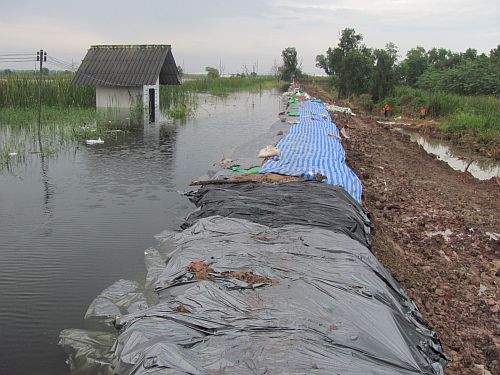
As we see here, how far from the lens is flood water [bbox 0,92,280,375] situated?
3.62 metres

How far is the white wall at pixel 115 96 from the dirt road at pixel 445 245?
1046 cm

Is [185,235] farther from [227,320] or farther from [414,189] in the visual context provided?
[414,189]

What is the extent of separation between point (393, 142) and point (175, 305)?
36.8ft

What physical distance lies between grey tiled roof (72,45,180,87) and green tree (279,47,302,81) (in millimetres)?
37054

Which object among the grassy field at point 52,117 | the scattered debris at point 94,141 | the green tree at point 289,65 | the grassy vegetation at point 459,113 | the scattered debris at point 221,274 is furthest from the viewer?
the green tree at point 289,65

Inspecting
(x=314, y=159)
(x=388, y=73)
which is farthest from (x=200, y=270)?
(x=388, y=73)

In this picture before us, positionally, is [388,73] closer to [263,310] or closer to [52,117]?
[52,117]

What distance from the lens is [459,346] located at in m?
3.48

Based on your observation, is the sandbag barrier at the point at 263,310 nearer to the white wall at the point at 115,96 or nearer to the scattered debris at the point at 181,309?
the scattered debris at the point at 181,309

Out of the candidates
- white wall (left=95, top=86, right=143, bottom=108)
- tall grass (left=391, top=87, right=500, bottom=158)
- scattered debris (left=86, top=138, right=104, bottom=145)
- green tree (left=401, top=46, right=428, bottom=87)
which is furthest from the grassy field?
green tree (left=401, top=46, right=428, bottom=87)

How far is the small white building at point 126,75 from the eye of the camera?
17.4 m

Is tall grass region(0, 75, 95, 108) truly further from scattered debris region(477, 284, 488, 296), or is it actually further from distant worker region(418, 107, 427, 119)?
scattered debris region(477, 284, 488, 296)

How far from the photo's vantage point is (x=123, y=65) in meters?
18.1

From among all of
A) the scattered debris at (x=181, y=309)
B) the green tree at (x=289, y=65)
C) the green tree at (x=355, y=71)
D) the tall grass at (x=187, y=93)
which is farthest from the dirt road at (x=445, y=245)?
the green tree at (x=289, y=65)
